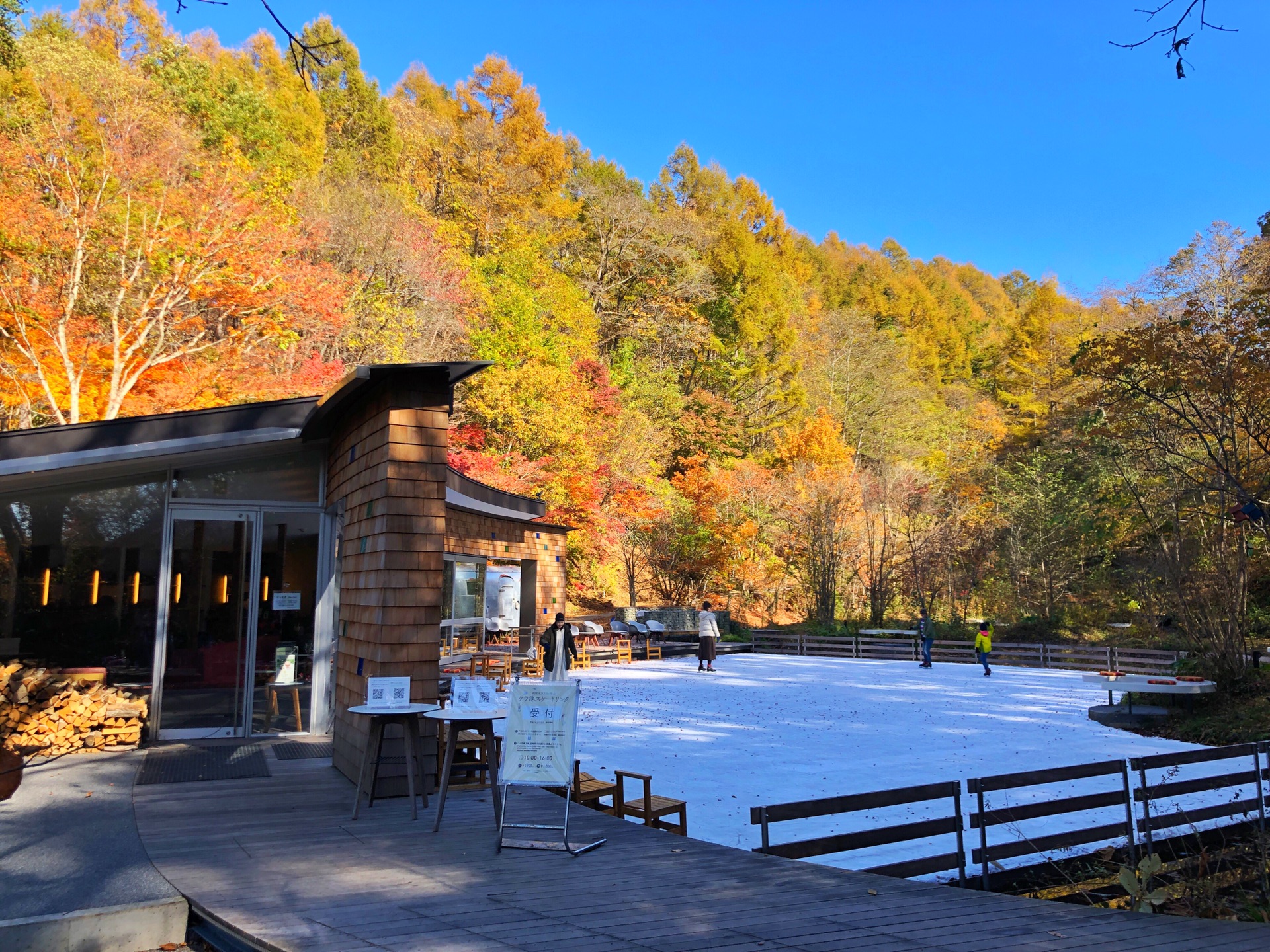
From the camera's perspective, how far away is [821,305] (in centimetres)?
5206

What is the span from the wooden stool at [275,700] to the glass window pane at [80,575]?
1.21 m

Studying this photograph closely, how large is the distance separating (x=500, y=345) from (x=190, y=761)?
20.9 metres

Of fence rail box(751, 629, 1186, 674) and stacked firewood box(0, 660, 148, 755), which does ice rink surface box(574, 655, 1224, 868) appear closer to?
fence rail box(751, 629, 1186, 674)

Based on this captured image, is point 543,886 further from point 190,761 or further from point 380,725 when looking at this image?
point 190,761

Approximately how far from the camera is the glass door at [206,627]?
27.7 feet

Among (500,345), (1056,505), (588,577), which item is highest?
(500,345)

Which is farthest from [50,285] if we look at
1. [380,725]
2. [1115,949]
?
[1115,949]

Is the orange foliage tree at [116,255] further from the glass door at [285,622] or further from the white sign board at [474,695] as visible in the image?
the white sign board at [474,695]

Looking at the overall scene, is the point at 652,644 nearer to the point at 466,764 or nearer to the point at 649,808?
the point at 466,764

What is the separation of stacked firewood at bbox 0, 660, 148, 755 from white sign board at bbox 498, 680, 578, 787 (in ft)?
15.1

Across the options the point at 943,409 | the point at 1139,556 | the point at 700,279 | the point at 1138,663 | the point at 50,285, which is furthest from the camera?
the point at 943,409

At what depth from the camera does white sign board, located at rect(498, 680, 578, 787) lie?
17.0 feet

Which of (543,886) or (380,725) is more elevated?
(380,725)

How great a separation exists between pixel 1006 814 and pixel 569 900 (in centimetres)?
301
